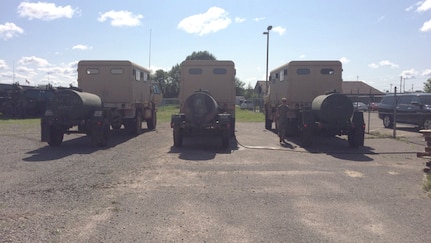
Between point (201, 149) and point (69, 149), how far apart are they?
14.6 ft

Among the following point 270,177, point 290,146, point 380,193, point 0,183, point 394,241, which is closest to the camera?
point 394,241

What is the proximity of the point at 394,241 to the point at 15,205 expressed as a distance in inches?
226

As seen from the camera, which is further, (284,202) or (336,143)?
(336,143)

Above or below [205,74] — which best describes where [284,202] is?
below

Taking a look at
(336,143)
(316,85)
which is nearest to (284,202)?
(336,143)

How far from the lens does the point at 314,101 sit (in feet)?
52.3

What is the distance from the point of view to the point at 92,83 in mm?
18344

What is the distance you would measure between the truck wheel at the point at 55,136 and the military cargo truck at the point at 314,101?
8703 mm

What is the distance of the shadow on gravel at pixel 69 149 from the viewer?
40.6ft

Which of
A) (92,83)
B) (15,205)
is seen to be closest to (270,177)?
(15,205)

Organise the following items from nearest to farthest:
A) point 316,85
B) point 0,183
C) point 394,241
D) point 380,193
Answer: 1. point 394,241
2. point 380,193
3. point 0,183
4. point 316,85

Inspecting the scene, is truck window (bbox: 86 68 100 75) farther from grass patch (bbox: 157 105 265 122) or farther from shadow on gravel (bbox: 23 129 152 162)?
grass patch (bbox: 157 105 265 122)

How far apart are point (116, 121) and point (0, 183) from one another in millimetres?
9185

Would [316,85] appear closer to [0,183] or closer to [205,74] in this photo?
[205,74]
